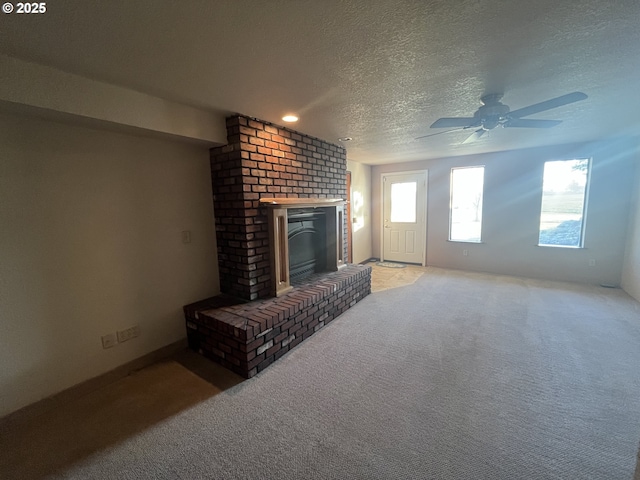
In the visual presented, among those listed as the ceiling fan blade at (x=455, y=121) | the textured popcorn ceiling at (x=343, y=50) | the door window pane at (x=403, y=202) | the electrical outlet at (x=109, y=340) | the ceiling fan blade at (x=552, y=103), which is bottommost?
the electrical outlet at (x=109, y=340)

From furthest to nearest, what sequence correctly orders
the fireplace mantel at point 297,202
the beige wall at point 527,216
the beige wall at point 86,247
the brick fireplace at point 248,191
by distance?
1. the beige wall at point 527,216
2. the fireplace mantel at point 297,202
3. the brick fireplace at point 248,191
4. the beige wall at point 86,247

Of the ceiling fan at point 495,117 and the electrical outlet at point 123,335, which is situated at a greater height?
the ceiling fan at point 495,117

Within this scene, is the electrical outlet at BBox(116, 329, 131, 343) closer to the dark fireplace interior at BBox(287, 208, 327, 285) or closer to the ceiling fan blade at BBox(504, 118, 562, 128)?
the dark fireplace interior at BBox(287, 208, 327, 285)

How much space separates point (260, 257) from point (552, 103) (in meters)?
2.64

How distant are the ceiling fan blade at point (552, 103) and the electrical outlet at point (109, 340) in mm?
3671

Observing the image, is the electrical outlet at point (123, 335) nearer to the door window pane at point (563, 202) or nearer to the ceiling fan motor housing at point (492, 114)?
the ceiling fan motor housing at point (492, 114)

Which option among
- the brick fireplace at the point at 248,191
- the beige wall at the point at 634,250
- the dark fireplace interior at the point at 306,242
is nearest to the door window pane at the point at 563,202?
the beige wall at the point at 634,250

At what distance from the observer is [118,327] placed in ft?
7.44

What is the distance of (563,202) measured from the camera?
4418 mm

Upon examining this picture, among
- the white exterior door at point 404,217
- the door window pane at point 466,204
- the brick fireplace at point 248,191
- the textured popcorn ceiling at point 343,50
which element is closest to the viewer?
the textured popcorn ceiling at point 343,50

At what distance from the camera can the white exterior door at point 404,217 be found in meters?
5.60

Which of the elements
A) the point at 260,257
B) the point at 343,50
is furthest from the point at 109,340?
the point at 343,50

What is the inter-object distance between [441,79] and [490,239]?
402 centimetres

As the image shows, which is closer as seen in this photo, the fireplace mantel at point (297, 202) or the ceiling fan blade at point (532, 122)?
the ceiling fan blade at point (532, 122)
